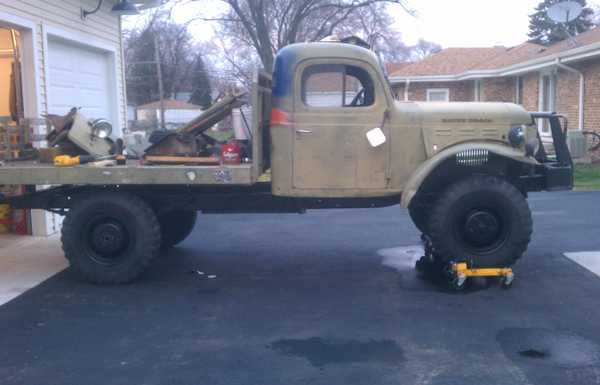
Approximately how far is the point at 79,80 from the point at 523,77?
17.9 metres

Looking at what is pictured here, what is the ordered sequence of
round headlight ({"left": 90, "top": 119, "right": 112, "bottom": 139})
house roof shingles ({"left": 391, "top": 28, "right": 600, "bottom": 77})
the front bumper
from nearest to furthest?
1. the front bumper
2. round headlight ({"left": 90, "top": 119, "right": 112, "bottom": 139})
3. house roof shingles ({"left": 391, "top": 28, "right": 600, "bottom": 77})

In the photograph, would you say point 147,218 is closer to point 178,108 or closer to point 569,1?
point 569,1

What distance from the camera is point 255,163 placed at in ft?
24.4

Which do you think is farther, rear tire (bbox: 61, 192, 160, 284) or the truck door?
rear tire (bbox: 61, 192, 160, 284)

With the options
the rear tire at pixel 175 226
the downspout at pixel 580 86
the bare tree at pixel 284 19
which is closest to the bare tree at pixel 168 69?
the bare tree at pixel 284 19

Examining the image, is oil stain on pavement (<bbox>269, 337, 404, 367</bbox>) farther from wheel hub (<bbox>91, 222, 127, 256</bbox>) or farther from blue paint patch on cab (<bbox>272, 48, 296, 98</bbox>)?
blue paint patch on cab (<bbox>272, 48, 296, 98</bbox>)

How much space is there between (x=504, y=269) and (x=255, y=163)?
2.73 m

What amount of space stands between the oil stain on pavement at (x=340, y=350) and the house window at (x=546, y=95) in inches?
720

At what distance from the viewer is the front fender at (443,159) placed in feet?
24.2

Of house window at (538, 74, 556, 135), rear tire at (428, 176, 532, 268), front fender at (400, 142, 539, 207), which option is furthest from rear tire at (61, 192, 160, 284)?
house window at (538, 74, 556, 135)

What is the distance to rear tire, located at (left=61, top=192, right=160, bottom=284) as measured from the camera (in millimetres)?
7668

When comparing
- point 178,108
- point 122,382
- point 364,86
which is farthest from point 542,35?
point 122,382

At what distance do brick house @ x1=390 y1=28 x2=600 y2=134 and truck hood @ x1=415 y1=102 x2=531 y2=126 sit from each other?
1131cm

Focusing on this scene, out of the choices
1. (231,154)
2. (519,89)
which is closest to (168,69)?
(519,89)
